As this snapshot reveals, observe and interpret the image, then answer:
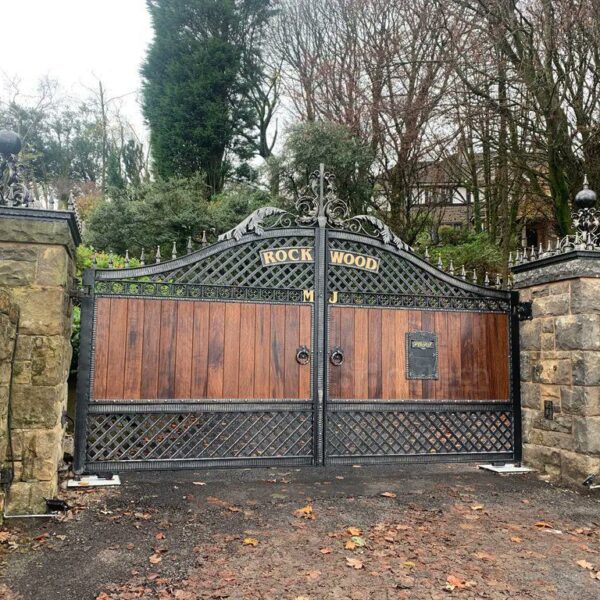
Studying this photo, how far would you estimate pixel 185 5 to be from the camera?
16.9 metres

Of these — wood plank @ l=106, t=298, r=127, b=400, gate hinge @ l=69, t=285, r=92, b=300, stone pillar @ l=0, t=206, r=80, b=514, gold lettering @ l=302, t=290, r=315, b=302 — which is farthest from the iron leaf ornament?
stone pillar @ l=0, t=206, r=80, b=514

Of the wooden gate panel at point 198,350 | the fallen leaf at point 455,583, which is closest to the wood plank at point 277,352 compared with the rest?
the wooden gate panel at point 198,350

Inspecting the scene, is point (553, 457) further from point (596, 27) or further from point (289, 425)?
point (596, 27)

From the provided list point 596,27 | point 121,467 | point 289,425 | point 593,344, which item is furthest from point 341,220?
point 596,27

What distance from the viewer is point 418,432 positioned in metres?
5.00

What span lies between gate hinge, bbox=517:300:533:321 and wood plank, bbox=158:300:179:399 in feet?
10.9

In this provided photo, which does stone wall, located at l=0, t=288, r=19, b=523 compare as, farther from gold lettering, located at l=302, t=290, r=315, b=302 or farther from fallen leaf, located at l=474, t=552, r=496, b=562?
fallen leaf, located at l=474, t=552, r=496, b=562

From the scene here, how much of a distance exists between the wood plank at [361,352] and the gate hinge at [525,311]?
5.18 ft

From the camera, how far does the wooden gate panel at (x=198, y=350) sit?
440 cm

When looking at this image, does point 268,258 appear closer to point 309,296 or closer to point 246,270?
point 246,270

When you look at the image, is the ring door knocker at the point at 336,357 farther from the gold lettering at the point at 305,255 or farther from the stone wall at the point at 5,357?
the stone wall at the point at 5,357

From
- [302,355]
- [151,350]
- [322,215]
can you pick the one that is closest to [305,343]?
[302,355]

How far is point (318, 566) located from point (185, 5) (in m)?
18.2

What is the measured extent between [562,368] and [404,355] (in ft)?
4.66
